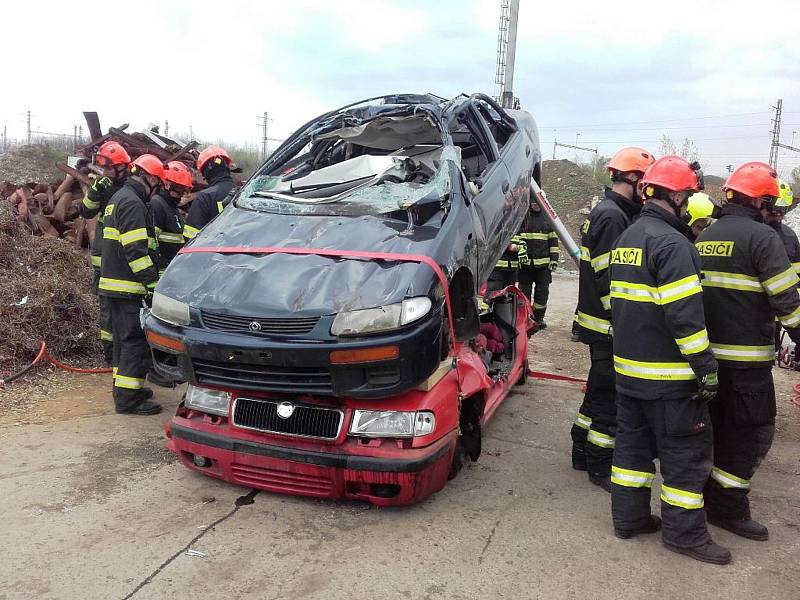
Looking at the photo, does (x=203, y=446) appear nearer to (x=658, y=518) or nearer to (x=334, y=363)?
(x=334, y=363)

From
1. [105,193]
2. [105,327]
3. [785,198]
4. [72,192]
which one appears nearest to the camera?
[785,198]

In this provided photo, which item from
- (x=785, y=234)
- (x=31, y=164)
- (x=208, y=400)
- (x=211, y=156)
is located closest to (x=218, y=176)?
(x=211, y=156)

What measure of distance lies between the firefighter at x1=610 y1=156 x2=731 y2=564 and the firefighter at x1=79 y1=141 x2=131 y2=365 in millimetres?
4288

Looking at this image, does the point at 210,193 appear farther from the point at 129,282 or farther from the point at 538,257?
the point at 538,257

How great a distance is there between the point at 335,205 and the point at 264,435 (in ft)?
4.58

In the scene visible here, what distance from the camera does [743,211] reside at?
3379mm

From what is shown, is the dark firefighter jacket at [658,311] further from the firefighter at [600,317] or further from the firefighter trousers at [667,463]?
the firefighter at [600,317]

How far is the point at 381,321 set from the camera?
10.0 ft

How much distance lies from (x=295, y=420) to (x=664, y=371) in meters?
1.79

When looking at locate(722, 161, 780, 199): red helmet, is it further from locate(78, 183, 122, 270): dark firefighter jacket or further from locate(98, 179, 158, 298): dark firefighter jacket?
locate(78, 183, 122, 270): dark firefighter jacket

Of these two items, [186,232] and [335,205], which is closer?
[335,205]

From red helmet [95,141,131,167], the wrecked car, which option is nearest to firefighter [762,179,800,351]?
the wrecked car

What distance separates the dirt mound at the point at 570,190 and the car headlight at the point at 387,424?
1413 centimetres

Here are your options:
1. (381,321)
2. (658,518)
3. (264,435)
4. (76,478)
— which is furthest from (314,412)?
(658,518)
